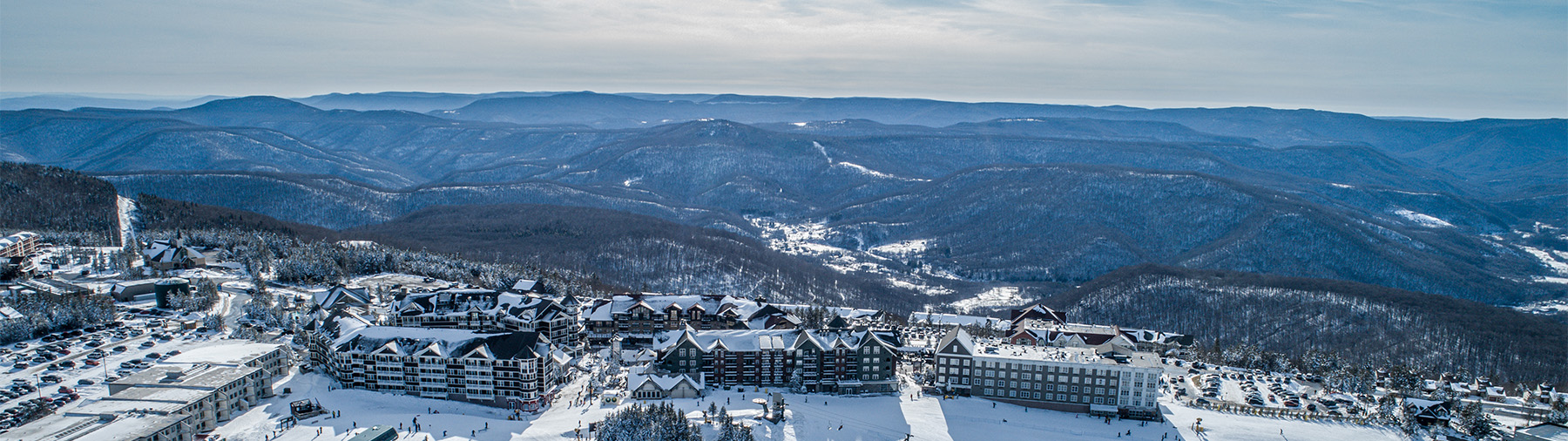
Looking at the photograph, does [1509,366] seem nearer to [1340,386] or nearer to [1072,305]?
[1340,386]

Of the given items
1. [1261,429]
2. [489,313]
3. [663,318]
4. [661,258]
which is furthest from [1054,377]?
[661,258]

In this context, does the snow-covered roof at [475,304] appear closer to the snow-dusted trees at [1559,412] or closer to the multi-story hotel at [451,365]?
the multi-story hotel at [451,365]

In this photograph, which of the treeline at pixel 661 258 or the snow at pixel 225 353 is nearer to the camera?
the snow at pixel 225 353

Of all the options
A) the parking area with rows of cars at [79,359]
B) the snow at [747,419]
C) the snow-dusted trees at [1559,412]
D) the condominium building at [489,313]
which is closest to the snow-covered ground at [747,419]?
the snow at [747,419]

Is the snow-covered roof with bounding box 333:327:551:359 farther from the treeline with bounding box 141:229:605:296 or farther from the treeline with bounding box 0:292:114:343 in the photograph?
the treeline with bounding box 141:229:605:296

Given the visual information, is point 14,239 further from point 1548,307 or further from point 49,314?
point 1548,307

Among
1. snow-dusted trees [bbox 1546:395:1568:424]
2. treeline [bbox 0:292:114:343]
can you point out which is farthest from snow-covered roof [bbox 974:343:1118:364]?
treeline [bbox 0:292:114:343]
